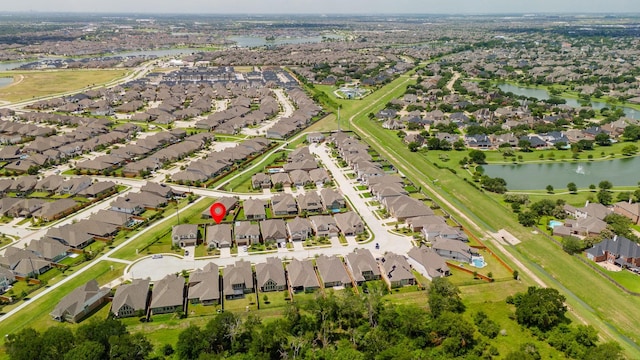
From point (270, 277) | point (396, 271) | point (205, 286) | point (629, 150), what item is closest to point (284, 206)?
point (270, 277)

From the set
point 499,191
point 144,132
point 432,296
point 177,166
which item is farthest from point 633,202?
point 144,132

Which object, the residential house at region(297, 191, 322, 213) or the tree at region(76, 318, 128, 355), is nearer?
the tree at region(76, 318, 128, 355)

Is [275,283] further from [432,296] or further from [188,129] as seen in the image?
[188,129]

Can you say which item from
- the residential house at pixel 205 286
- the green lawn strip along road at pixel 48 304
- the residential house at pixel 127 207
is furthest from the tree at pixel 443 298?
the residential house at pixel 127 207

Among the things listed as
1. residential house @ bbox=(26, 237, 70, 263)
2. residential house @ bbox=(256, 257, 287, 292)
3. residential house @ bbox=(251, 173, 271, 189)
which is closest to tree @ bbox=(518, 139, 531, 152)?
residential house @ bbox=(251, 173, 271, 189)

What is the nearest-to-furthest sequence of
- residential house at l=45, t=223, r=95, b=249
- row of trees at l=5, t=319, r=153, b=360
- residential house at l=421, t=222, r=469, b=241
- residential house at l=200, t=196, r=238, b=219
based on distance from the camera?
row of trees at l=5, t=319, r=153, b=360
residential house at l=45, t=223, r=95, b=249
residential house at l=421, t=222, r=469, b=241
residential house at l=200, t=196, r=238, b=219

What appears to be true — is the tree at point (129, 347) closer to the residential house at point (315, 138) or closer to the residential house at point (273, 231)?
the residential house at point (273, 231)

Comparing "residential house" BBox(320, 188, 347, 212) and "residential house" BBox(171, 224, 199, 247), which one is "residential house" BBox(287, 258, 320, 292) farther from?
"residential house" BBox(320, 188, 347, 212)
